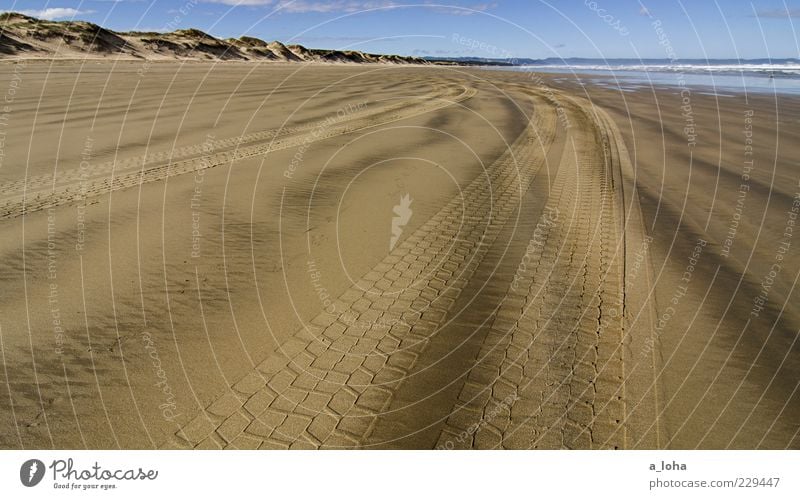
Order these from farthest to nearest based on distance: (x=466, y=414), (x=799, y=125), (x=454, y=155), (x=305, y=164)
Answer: (x=799, y=125), (x=454, y=155), (x=305, y=164), (x=466, y=414)

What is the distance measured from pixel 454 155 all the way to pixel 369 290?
8769 mm

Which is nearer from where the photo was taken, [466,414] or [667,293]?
[466,414]

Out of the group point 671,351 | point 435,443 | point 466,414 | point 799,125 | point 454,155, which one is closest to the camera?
point 435,443

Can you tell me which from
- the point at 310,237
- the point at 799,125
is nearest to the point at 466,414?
the point at 310,237

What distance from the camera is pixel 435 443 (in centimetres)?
420

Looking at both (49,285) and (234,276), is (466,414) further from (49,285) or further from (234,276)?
(49,285)
